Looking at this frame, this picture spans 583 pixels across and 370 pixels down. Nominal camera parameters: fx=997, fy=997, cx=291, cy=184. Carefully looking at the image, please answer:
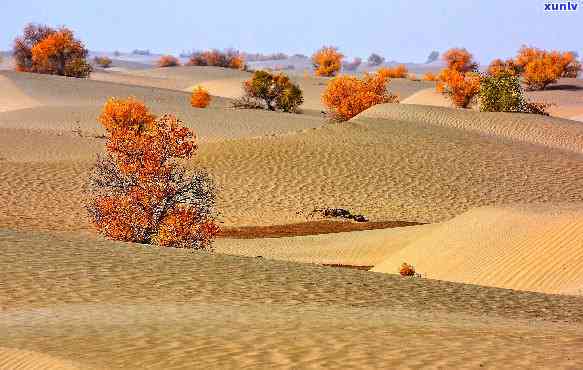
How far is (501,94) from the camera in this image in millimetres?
73000

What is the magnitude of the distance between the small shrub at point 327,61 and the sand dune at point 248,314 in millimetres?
130268

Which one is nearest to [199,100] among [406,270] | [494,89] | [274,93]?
[274,93]

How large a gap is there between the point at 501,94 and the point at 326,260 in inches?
1798

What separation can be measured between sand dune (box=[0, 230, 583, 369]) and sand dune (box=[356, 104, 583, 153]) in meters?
43.9

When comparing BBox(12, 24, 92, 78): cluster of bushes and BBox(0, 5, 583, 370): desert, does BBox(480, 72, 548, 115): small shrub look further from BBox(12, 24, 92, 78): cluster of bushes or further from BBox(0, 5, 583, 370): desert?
BBox(12, 24, 92, 78): cluster of bushes

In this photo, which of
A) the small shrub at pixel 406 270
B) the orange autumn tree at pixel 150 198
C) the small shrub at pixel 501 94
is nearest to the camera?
the small shrub at pixel 406 270

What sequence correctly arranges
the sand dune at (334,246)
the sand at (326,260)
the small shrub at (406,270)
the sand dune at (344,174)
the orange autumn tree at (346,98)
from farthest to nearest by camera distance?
1. the orange autumn tree at (346,98)
2. the sand dune at (344,174)
3. the sand dune at (334,246)
4. the small shrub at (406,270)
5. the sand at (326,260)

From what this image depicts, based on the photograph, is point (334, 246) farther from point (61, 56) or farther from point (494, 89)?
point (61, 56)

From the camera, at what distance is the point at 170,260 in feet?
68.8

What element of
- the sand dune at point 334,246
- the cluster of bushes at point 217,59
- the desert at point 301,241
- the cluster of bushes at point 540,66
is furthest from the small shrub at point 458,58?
the sand dune at point 334,246

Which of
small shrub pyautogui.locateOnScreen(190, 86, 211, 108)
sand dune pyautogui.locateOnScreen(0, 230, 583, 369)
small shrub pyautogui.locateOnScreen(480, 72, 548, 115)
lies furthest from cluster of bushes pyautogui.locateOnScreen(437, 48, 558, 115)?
sand dune pyautogui.locateOnScreen(0, 230, 583, 369)

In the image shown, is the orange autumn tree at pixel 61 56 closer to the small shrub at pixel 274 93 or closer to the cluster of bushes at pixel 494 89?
the small shrub at pixel 274 93

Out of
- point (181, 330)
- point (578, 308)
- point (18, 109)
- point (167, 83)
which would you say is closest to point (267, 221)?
point (578, 308)

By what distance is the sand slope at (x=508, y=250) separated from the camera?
22.9 metres
